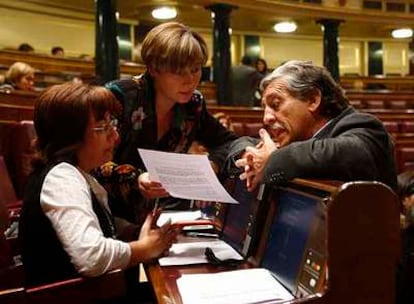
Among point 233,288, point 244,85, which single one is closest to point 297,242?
point 233,288

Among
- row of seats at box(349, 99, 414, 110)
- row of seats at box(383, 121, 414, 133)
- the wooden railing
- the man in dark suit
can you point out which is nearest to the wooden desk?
row of seats at box(383, 121, 414, 133)

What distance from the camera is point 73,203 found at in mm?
1205

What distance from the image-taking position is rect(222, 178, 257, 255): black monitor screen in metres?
1.29

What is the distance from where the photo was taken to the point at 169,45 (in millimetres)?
1678

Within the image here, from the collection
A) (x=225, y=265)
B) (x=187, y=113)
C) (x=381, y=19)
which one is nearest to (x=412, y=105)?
(x=381, y=19)

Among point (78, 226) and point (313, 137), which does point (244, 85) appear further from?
point (78, 226)

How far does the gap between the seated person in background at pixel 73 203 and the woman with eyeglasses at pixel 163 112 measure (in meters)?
0.22

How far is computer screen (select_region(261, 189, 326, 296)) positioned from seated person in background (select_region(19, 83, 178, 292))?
0.33 metres

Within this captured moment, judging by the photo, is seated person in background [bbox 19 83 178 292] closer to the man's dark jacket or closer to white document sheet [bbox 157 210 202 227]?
white document sheet [bbox 157 210 202 227]

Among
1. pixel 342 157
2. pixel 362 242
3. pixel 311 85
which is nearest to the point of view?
pixel 362 242

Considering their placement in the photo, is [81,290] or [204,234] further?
[204,234]

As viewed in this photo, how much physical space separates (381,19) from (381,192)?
10.9 metres

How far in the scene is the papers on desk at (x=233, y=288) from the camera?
0.95 meters

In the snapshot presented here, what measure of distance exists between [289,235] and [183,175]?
12.8 inches
